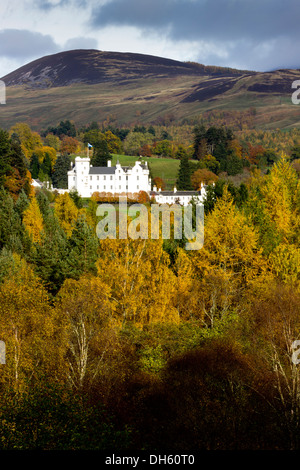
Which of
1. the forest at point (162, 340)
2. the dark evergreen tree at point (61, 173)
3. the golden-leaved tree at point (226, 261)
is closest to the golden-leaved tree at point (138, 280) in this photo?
the forest at point (162, 340)

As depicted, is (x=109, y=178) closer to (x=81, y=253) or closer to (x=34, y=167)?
(x=34, y=167)

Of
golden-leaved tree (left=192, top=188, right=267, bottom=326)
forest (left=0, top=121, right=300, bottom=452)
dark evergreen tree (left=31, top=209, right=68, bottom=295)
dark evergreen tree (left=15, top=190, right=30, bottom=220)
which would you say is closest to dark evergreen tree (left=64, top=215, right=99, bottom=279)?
forest (left=0, top=121, right=300, bottom=452)

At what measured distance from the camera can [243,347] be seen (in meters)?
24.1

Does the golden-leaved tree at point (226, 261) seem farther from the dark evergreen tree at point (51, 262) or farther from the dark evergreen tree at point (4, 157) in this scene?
the dark evergreen tree at point (4, 157)

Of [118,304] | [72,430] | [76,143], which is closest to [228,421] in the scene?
[72,430]

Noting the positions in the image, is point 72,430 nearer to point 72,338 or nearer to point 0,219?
point 72,338

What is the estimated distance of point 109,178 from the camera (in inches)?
4432

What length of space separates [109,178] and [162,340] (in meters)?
90.4

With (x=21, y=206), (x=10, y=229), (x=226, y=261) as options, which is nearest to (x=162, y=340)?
(x=226, y=261)

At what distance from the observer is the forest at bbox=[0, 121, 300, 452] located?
1730 centimetres

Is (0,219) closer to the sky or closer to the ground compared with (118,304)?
closer to the sky

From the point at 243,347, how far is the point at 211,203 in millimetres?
18112

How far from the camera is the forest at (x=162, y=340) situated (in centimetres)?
1730

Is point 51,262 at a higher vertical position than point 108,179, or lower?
lower
